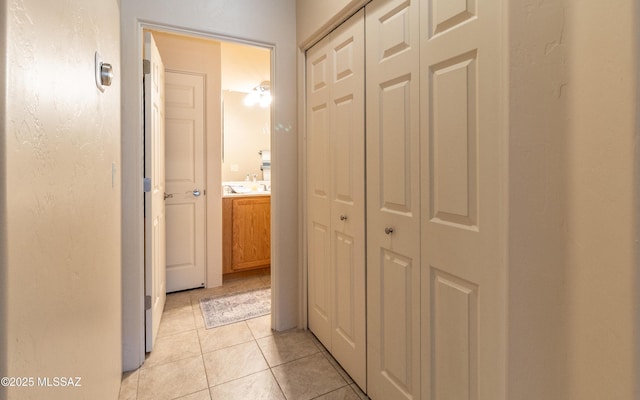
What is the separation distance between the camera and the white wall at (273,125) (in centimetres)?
179

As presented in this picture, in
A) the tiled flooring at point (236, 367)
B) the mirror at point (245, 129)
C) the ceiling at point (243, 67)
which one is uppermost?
the ceiling at point (243, 67)

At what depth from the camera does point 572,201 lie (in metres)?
0.79

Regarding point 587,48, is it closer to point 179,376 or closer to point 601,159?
Answer: point 601,159

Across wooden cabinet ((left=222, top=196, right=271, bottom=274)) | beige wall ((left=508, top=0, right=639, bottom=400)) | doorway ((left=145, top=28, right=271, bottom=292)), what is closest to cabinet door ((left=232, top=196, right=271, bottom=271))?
wooden cabinet ((left=222, top=196, right=271, bottom=274))

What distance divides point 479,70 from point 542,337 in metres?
0.79

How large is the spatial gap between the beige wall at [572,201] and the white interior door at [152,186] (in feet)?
6.12

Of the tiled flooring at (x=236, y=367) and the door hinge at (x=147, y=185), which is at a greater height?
the door hinge at (x=147, y=185)

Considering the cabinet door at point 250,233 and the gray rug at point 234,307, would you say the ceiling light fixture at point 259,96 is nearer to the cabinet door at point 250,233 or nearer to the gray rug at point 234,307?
the cabinet door at point 250,233

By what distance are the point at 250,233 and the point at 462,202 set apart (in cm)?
267

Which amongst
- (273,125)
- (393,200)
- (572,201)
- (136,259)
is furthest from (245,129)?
(572,201)

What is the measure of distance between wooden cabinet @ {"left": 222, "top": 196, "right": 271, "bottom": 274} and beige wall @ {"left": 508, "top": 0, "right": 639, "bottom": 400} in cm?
280

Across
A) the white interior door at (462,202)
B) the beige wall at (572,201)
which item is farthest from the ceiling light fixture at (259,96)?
the beige wall at (572,201)

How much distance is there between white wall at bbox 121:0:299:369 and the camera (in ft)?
5.88

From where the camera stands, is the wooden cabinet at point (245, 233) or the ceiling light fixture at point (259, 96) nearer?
the wooden cabinet at point (245, 233)
